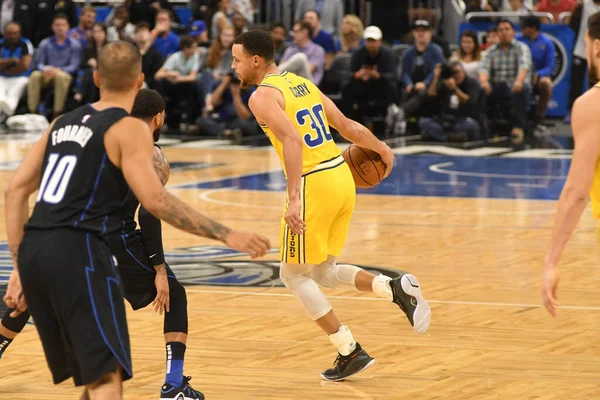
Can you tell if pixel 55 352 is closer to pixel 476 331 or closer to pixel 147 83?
pixel 476 331

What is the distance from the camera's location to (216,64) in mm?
19516

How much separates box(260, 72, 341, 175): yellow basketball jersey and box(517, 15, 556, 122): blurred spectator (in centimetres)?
1312

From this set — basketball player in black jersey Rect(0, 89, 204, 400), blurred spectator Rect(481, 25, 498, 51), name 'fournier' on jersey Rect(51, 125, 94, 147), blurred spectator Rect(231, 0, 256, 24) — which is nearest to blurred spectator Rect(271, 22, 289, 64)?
blurred spectator Rect(231, 0, 256, 24)

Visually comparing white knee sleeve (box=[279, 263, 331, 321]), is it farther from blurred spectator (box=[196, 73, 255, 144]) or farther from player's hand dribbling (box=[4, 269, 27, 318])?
blurred spectator (box=[196, 73, 255, 144])

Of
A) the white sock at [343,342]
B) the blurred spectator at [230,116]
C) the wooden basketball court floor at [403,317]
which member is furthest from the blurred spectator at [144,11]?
the white sock at [343,342]

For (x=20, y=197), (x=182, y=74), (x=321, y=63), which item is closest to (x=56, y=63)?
(x=182, y=74)

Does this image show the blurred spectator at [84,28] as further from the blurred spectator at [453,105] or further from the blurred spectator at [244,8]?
the blurred spectator at [453,105]

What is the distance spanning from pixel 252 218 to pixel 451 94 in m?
7.46

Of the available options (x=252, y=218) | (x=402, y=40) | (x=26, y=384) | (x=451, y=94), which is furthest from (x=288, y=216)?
(x=402, y=40)

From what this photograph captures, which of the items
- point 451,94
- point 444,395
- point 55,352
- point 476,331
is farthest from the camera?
point 451,94

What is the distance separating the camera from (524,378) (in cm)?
598

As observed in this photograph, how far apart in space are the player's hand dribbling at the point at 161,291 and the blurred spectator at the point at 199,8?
17126 mm

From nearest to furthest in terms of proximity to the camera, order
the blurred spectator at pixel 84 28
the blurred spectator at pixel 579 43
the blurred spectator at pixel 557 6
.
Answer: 1. the blurred spectator at pixel 579 43
2. the blurred spectator at pixel 557 6
3. the blurred spectator at pixel 84 28

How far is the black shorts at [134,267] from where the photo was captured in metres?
5.63
